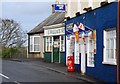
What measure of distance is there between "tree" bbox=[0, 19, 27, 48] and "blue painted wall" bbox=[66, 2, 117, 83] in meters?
37.2

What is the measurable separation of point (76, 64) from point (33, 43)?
70.7ft

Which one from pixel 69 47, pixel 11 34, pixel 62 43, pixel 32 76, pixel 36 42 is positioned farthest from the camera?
pixel 11 34

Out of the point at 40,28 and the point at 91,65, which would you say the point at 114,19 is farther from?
the point at 40,28

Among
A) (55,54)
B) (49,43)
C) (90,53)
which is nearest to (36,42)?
(49,43)

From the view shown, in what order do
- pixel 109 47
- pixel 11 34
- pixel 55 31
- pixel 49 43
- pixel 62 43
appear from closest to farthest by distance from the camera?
pixel 109 47
pixel 62 43
pixel 55 31
pixel 49 43
pixel 11 34

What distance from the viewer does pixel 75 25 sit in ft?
88.2

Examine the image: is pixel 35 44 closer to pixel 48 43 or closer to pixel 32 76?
pixel 48 43

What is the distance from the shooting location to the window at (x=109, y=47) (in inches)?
776

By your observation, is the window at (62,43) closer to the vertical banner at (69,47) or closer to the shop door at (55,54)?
the shop door at (55,54)

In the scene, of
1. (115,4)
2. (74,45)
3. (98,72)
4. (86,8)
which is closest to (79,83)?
(98,72)

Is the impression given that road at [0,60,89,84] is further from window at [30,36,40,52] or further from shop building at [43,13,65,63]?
window at [30,36,40,52]

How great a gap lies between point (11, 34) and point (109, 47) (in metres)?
43.6

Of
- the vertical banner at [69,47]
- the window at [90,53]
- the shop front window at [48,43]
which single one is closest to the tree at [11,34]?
the shop front window at [48,43]

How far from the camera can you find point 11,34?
62.8m
